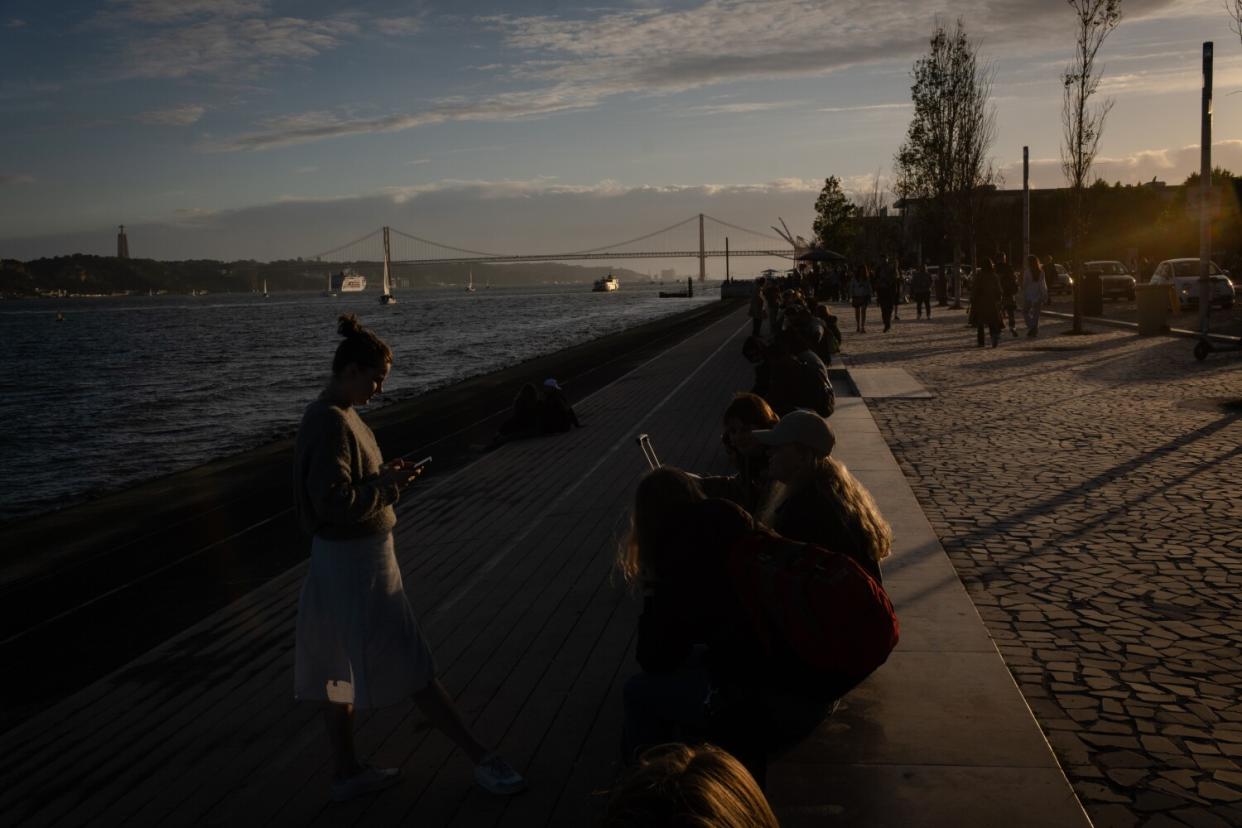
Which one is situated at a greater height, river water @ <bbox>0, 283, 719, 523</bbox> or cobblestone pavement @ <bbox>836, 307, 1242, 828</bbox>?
cobblestone pavement @ <bbox>836, 307, 1242, 828</bbox>

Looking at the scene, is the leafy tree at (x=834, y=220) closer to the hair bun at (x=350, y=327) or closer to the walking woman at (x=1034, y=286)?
the walking woman at (x=1034, y=286)

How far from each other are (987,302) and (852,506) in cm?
2167

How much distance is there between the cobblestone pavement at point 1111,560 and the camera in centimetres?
436

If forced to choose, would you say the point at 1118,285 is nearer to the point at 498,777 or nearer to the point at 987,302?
the point at 987,302

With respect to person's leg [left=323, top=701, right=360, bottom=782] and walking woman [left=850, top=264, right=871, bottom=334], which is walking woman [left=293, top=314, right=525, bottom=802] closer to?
person's leg [left=323, top=701, right=360, bottom=782]

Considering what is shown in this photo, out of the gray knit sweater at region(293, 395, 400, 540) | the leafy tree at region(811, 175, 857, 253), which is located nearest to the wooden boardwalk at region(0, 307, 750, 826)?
the gray knit sweater at region(293, 395, 400, 540)

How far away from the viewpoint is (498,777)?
430 centimetres

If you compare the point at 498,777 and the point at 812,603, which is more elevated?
the point at 812,603

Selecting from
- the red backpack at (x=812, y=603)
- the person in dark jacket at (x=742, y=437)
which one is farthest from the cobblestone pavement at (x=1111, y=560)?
the person in dark jacket at (x=742, y=437)

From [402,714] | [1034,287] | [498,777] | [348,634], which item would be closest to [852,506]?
[498,777]

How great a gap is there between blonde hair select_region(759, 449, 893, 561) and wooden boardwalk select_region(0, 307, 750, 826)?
137 centimetres

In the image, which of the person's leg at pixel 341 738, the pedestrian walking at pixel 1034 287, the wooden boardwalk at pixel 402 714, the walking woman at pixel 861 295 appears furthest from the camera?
the walking woman at pixel 861 295

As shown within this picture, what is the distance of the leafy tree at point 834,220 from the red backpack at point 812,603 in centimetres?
7073

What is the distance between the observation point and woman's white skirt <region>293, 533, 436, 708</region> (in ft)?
13.8
